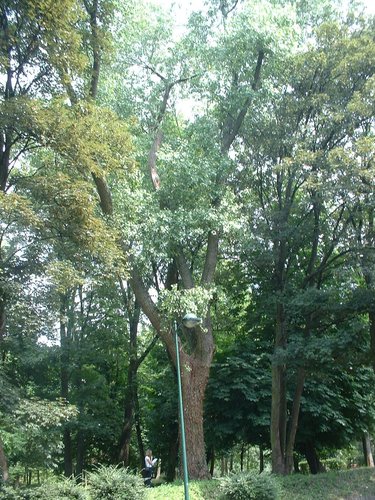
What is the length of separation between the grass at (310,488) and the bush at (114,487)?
421 mm

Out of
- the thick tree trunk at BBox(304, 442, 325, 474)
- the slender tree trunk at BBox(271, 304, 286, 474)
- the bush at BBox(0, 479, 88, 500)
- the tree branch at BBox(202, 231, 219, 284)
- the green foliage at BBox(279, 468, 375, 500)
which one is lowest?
the green foliage at BBox(279, 468, 375, 500)

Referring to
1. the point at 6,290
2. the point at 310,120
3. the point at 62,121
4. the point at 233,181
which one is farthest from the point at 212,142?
the point at 6,290

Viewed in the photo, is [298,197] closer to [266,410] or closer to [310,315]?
[310,315]

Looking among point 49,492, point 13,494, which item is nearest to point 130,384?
point 49,492

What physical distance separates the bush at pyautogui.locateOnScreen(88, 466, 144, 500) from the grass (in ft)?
1.38

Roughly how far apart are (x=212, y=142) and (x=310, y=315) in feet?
19.8

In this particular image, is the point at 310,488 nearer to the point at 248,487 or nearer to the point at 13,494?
the point at 248,487

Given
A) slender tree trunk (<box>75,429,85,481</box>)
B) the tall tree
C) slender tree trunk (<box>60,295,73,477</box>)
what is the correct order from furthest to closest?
slender tree trunk (<box>75,429,85,481</box>) → slender tree trunk (<box>60,295,73,477</box>) → the tall tree

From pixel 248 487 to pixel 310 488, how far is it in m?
3.14

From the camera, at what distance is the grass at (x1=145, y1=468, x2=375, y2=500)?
11180 millimetres

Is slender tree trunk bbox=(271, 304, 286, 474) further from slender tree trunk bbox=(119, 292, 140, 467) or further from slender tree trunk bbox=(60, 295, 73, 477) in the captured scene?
slender tree trunk bbox=(60, 295, 73, 477)

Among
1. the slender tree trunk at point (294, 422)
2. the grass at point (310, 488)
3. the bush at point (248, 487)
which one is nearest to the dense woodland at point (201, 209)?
the slender tree trunk at point (294, 422)

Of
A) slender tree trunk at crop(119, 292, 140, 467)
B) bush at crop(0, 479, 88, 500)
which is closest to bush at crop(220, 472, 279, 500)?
bush at crop(0, 479, 88, 500)

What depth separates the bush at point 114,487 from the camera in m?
9.85
